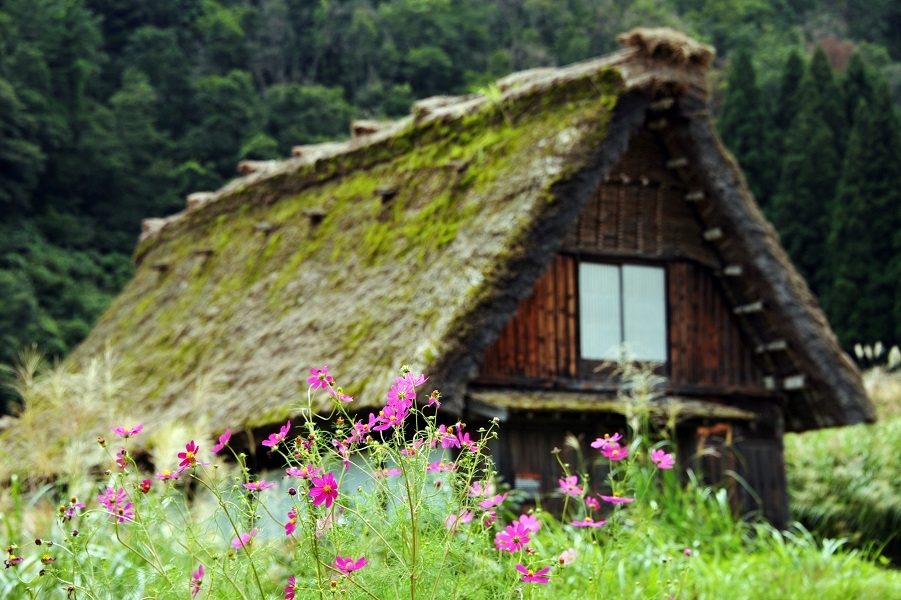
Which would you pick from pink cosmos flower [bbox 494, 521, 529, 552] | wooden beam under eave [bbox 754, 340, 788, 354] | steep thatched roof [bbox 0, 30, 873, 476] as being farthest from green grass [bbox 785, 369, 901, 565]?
pink cosmos flower [bbox 494, 521, 529, 552]

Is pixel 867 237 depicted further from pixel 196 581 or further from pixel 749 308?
pixel 196 581

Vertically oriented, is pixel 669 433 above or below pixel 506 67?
below

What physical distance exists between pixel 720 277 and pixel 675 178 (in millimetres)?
863

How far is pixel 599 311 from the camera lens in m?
9.34

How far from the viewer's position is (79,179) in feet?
96.4

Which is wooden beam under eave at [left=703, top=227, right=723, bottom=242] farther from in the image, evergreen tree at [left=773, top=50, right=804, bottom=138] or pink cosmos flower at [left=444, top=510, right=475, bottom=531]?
evergreen tree at [left=773, top=50, right=804, bottom=138]

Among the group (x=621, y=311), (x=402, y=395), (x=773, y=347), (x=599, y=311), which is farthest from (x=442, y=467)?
(x=773, y=347)

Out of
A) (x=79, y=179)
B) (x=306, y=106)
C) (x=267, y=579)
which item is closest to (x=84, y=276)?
(x=79, y=179)

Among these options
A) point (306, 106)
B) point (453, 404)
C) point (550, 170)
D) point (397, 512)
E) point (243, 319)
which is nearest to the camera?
point (397, 512)

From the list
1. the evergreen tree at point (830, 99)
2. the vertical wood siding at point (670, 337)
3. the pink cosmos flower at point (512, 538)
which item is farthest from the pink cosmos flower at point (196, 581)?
the evergreen tree at point (830, 99)

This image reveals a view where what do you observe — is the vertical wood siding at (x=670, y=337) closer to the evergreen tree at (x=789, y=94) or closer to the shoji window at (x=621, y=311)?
the shoji window at (x=621, y=311)

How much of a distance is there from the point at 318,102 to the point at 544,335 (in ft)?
76.4

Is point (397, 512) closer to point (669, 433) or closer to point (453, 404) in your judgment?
point (453, 404)

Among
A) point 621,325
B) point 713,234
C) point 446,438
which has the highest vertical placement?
point 713,234
